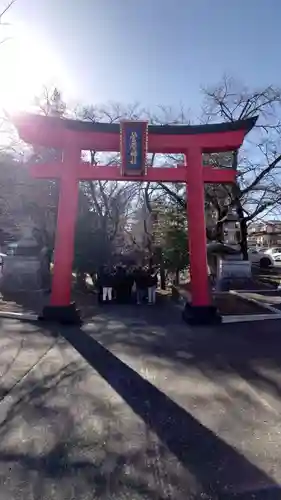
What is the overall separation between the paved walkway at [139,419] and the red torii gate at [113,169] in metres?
2.10

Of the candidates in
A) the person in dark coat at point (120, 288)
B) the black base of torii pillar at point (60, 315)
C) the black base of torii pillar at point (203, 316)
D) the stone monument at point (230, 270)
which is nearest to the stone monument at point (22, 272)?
the person in dark coat at point (120, 288)

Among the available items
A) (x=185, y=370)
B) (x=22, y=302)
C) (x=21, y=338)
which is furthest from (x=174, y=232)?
(x=185, y=370)

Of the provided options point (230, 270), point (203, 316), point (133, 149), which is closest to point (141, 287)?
point (203, 316)

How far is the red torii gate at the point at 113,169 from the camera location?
9.77 m

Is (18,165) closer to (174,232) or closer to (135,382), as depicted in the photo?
(174,232)

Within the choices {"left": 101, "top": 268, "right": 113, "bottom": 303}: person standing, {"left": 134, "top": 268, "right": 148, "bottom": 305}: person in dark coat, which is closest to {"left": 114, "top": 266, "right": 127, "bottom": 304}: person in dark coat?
{"left": 101, "top": 268, "right": 113, "bottom": 303}: person standing

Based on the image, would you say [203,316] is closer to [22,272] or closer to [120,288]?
[120,288]

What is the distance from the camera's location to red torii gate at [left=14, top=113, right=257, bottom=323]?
32.1 feet

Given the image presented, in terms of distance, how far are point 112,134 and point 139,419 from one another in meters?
7.43

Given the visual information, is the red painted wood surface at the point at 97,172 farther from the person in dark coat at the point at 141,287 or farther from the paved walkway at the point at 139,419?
the person in dark coat at the point at 141,287

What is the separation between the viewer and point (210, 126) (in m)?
10.0

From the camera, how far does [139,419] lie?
4238 mm

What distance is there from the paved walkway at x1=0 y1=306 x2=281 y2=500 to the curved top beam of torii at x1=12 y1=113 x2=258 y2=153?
190 inches

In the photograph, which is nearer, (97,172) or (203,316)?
(203,316)
